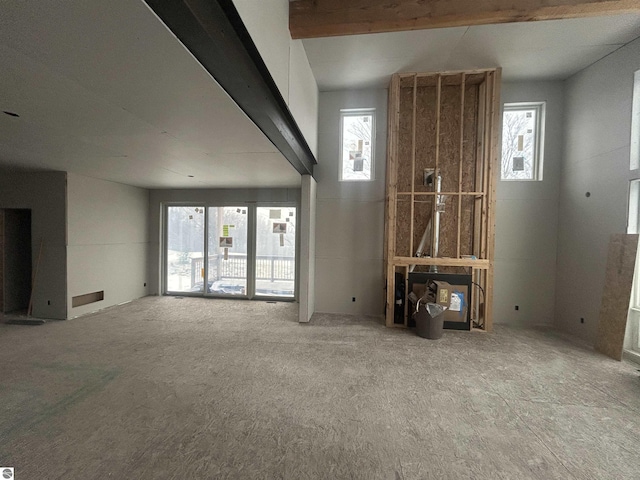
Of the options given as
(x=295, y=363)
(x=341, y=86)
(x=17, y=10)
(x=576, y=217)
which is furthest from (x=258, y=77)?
(x=576, y=217)

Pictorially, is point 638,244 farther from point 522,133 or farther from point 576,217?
point 522,133

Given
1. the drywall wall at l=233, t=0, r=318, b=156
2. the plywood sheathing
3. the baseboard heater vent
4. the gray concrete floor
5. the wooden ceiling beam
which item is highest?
the wooden ceiling beam

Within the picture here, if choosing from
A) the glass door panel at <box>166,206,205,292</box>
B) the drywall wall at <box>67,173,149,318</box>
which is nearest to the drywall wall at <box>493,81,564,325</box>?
the glass door panel at <box>166,206,205,292</box>

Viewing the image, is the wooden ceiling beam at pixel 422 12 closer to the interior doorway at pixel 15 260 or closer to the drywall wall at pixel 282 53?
the drywall wall at pixel 282 53

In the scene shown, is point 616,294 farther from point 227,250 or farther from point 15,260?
point 15,260

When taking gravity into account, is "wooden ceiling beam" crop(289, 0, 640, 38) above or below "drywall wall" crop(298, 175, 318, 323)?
above

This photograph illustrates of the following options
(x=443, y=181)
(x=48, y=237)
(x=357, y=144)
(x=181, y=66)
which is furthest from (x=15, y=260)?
(x=443, y=181)

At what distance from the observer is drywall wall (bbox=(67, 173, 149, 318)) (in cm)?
453

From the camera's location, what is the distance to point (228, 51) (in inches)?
57.6

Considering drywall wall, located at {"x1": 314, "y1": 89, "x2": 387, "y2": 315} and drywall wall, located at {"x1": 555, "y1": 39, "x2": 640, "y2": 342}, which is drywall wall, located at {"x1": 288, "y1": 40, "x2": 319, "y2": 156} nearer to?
drywall wall, located at {"x1": 314, "y1": 89, "x2": 387, "y2": 315}

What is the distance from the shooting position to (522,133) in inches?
181

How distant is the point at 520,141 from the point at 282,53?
14.8ft

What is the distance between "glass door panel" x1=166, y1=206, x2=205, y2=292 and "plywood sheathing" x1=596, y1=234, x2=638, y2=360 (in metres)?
7.27

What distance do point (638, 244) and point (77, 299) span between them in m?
8.73
